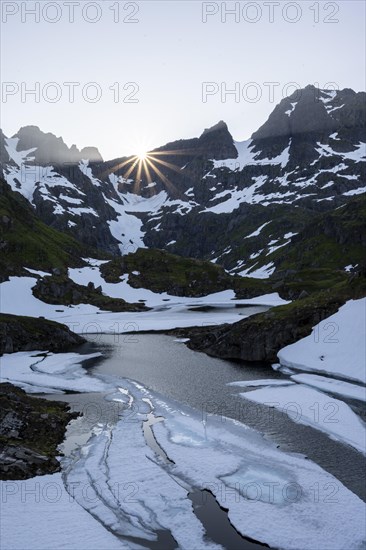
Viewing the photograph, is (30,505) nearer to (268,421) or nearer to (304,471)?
(304,471)

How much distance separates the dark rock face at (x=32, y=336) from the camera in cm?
8488

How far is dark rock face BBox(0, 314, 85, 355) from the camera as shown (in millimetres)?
84875

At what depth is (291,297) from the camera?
16100 cm

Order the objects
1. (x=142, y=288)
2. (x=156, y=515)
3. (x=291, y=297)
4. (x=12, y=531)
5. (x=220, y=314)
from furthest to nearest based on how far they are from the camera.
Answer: (x=142, y=288), (x=291, y=297), (x=220, y=314), (x=156, y=515), (x=12, y=531)

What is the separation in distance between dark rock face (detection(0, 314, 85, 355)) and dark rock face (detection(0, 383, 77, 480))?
35199mm

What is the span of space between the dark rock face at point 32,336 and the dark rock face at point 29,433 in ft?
115

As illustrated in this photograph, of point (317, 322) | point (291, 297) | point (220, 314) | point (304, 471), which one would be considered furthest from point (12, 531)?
point (291, 297)

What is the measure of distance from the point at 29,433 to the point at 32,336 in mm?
52450

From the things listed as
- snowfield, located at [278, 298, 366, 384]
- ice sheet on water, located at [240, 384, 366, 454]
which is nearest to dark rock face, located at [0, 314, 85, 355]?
snowfield, located at [278, 298, 366, 384]

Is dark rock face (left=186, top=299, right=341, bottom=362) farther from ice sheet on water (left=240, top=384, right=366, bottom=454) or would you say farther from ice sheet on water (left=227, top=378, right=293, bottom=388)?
ice sheet on water (left=240, top=384, right=366, bottom=454)

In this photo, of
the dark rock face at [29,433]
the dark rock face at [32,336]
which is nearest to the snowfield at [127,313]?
the dark rock face at [32,336]

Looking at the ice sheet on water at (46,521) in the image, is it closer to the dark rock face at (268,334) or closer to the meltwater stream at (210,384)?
the meltwater stream at (210,384)

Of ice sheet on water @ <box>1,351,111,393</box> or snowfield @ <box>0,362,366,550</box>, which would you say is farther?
ice sheet on water @ <box>1,351,111,393</box>

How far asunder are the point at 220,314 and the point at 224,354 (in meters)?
57.5
